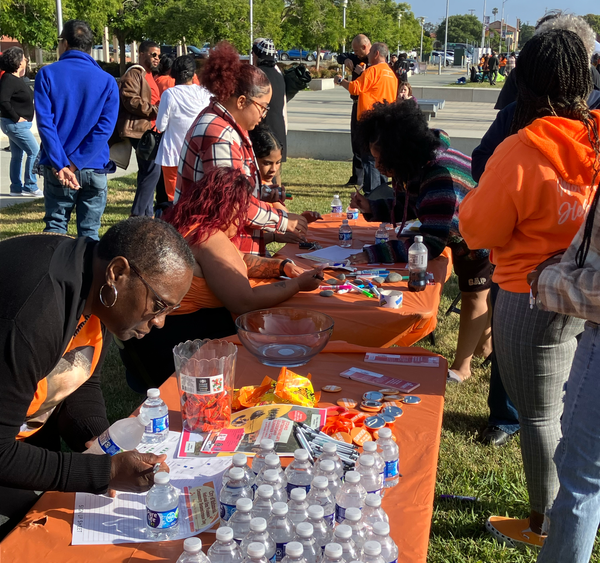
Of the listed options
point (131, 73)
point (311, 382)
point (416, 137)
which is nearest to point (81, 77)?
point (131, 73)

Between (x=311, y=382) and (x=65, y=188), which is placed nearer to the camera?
(x=311, y=382)

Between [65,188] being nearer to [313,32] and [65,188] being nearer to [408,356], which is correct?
[408,356]

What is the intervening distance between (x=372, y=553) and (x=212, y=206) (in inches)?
75.2

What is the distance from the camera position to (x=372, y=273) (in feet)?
Answer: 10.7

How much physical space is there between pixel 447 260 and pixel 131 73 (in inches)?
163

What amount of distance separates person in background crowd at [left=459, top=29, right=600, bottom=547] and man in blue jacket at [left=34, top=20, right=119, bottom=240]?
3.66 m

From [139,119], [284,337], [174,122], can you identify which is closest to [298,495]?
[284,337]

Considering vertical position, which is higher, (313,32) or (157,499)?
(313,32)

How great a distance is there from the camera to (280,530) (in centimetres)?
127

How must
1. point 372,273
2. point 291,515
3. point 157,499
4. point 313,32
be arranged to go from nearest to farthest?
point 291,515 < point 157,499 < point 372,273 < point 313,32

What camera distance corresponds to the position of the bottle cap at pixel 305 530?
1227mm

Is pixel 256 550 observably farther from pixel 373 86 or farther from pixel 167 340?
pixel 373 86

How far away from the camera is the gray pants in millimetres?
2070

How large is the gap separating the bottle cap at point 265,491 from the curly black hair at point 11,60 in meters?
7.79
